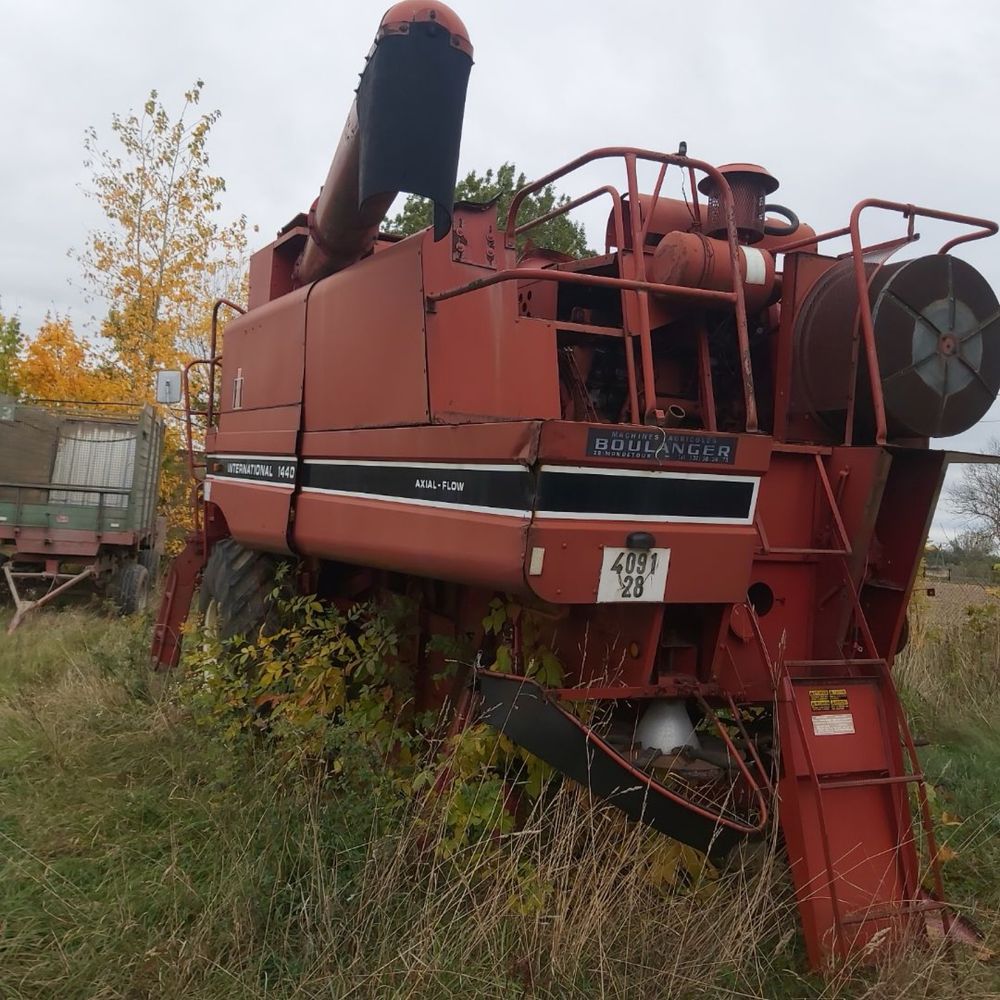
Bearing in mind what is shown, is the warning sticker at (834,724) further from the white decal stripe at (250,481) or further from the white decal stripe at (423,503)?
the white decal stripe at (250,481)

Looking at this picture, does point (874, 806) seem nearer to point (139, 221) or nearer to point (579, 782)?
point (579, 782)

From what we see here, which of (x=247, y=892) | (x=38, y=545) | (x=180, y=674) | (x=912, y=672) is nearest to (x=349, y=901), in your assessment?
(x=247, y=892)

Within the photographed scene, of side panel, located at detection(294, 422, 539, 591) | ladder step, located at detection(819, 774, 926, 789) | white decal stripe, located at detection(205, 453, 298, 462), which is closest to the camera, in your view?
side panel, located at detection(294, 422, 539, 591)

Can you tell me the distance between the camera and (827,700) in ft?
10.5

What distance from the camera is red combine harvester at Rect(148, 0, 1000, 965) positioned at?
2924 millimetres

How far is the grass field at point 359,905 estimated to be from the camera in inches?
106

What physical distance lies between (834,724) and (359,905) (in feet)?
5.56

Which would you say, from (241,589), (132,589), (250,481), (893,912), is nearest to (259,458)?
(250,481)

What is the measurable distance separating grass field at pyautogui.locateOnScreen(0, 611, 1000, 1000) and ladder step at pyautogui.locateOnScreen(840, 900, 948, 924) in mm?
123

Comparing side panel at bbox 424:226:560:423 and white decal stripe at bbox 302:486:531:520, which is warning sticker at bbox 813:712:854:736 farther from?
side panel at bbox 424:226:560:423

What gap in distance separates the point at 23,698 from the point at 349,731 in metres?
3.02

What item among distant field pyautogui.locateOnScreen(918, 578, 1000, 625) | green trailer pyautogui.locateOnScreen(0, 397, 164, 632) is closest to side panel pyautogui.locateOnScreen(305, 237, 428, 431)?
distant field pyautogui.locateOnScreen(918, 578, 1000, 625)

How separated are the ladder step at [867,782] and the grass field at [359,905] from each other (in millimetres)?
306

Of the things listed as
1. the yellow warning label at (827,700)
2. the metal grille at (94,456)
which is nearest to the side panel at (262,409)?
the yellow warning label at (827,700)
